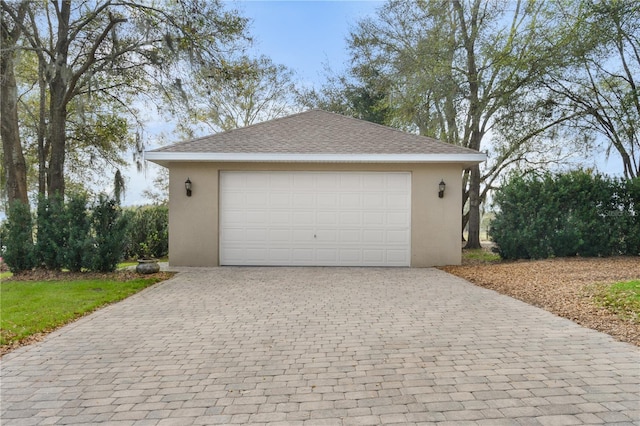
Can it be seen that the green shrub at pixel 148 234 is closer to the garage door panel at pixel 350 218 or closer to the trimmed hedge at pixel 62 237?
the trimmed hedge at pixel 62 237

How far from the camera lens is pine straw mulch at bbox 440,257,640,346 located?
4391 mm

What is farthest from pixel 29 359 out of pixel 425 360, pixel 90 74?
pixel 90 74

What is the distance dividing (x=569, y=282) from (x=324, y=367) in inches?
215

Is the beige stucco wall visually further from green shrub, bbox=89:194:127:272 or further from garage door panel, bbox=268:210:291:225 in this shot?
green shrub, bbox=89:194:127:272

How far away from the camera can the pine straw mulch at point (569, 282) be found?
4.39 meters

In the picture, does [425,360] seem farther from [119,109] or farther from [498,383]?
[119,109]

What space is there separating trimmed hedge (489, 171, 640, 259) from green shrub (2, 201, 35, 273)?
11.0m

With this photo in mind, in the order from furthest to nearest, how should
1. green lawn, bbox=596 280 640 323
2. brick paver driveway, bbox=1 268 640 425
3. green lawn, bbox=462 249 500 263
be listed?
green lawn, bbox=462 249 500 263
green lawn, bbox=596 280 640 323
brick paver driveway, bbox=1 268 640 425

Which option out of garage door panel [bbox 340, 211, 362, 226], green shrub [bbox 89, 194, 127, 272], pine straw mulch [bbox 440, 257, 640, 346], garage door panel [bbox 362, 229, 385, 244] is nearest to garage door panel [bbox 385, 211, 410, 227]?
garage door panel [bbox 362, 229, 385, 244]

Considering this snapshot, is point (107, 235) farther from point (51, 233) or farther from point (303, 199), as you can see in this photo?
point (303, 199)

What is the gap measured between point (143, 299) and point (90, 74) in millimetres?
6632

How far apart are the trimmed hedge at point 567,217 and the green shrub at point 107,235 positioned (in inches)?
361

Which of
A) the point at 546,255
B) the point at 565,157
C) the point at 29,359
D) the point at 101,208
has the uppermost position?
the point at 565,157

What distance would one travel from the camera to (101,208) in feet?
25.7
